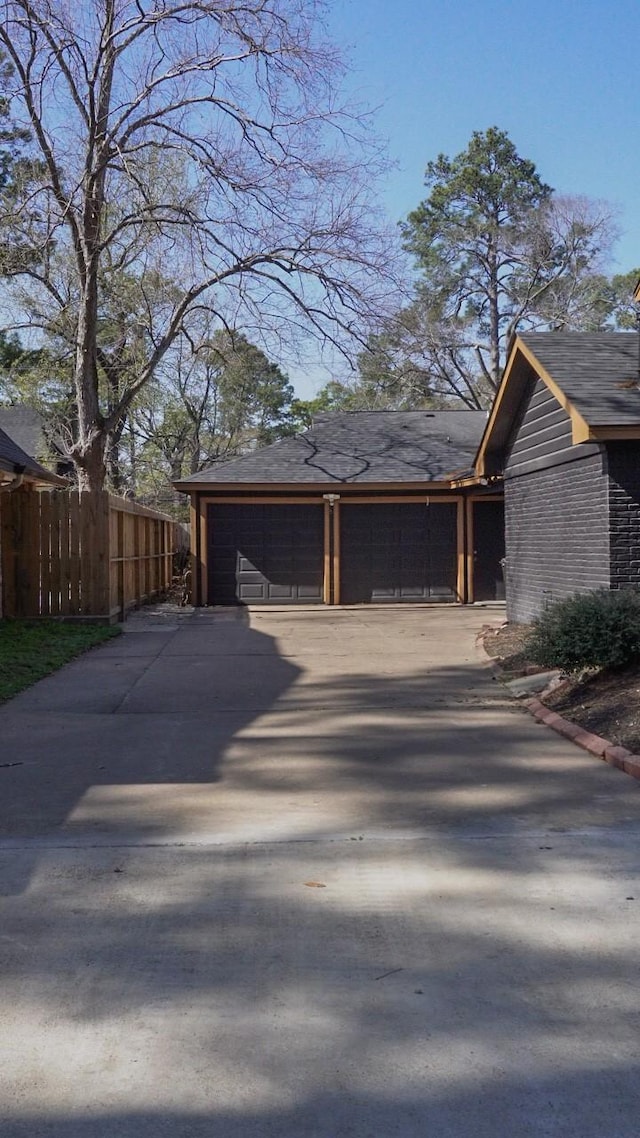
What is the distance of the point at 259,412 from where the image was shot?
178 ft

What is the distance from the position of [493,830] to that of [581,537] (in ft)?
26.7

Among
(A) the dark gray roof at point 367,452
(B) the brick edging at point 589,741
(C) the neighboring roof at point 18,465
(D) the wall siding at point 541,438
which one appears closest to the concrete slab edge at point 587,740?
(B) the brick edging at point 589,741

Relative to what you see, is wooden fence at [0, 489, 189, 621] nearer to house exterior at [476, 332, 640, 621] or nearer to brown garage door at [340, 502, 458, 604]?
house exterior at [476, 332, 640, 621]

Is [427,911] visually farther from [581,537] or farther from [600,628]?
[581,537]

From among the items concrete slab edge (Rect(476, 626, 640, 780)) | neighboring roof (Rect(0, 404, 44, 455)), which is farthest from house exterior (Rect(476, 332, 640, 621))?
neighboring roof (Rect(0, 404, 44, 455))

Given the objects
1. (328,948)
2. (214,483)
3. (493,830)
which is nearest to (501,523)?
(214,483)

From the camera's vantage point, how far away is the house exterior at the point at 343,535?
2375cm

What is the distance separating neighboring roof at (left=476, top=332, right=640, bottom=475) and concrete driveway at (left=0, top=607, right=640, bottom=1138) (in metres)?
4.05

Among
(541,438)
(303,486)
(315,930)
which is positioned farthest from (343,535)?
(315,930)

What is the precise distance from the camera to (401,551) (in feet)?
79.9

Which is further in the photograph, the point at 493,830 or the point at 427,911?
the point at 493,830

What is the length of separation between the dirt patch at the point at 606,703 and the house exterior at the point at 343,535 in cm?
1210

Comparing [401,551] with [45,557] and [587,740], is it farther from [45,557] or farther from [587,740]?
[587,740]

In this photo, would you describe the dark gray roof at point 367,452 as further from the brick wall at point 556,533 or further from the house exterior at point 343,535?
the brick wall at point 556,533
